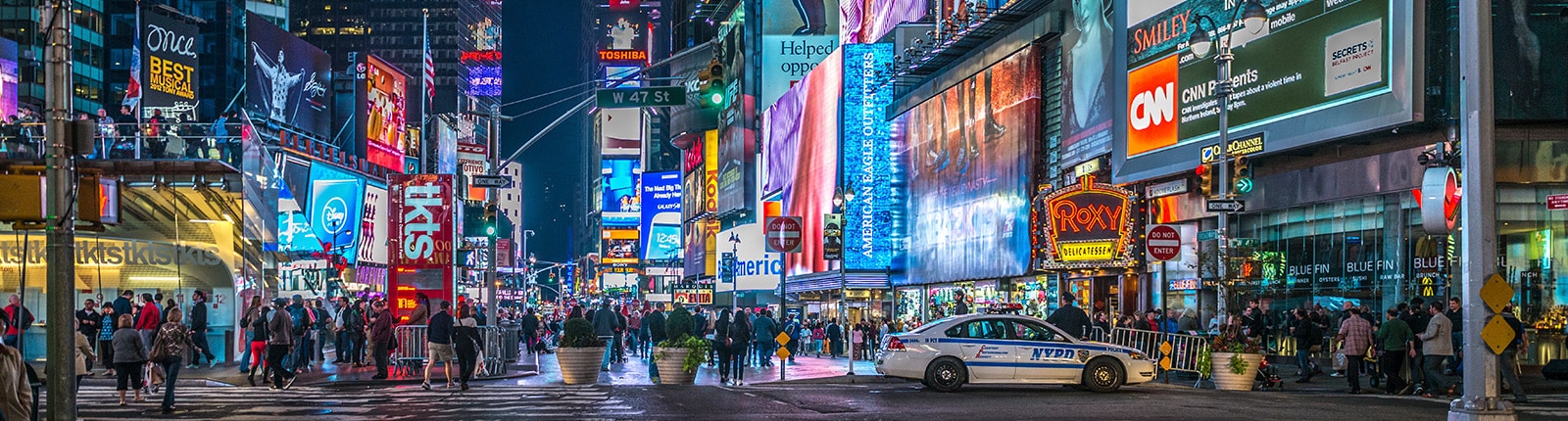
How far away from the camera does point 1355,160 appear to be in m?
29.6

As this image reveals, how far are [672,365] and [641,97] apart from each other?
457 centimetres

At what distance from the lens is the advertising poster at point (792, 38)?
9000 centimetres

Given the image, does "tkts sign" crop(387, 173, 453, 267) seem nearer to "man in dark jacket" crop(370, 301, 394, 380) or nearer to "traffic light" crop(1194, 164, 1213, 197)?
"man in dark jacket" crop(370, 301, 394, 380)

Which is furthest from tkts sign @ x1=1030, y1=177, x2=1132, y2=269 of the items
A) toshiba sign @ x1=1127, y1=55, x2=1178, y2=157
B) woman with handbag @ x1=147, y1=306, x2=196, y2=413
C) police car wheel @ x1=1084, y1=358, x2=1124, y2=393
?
woman with handbag @ x1=147, y1=306, x2=196, y2=413

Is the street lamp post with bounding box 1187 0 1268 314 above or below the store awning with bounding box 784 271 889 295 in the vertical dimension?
above

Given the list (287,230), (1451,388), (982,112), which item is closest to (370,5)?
(287,230)

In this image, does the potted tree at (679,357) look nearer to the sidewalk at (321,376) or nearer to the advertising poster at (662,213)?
the sidewalk at (321,376)

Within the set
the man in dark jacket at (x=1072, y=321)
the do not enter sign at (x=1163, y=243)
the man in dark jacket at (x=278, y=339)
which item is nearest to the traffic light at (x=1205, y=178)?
the do not enter sign at (x=1163, y=243)

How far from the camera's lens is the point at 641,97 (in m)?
26.8

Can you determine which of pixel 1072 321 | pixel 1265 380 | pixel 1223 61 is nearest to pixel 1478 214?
pixel 1265 380

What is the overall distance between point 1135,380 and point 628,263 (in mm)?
140045

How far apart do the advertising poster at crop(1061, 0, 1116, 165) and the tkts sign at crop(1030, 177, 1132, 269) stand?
4.32ft

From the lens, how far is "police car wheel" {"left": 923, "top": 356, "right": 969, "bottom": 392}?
76.8 ft

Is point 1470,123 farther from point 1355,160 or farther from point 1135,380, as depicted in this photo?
point 1355,160
